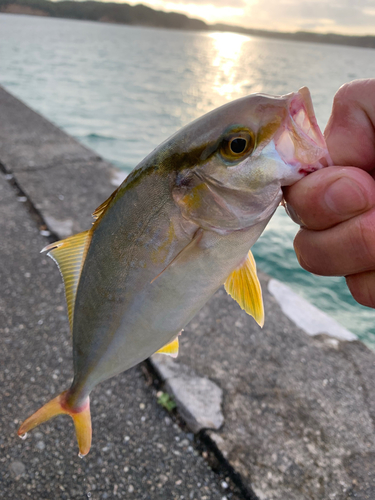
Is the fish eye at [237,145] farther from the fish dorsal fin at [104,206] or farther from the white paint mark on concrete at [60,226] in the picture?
the white paint mark on concrete at [60,226]

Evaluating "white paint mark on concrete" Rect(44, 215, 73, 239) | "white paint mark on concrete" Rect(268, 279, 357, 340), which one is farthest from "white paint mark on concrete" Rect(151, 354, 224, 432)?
"white paint mark on concrete" Rect(44, 215, 73, 239)

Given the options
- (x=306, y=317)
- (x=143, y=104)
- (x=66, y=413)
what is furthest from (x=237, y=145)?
(x=143, y=104)

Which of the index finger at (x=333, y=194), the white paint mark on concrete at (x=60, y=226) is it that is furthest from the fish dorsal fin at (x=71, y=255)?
the white paint mark on concrete at (x=60, y=226)

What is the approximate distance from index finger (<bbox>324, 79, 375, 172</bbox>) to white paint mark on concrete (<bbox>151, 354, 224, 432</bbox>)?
5.36 feet

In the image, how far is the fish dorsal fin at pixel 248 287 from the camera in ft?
4.62

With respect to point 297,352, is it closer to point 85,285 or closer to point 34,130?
point 85,285

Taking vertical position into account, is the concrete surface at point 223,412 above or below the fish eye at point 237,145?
below

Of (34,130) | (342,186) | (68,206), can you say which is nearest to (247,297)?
(342,186)

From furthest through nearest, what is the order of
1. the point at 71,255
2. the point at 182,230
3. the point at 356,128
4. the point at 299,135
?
the point at 71,255, the point at 356,128, the point at 182,230, the point at 299,135

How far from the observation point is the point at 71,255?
5.16 ft

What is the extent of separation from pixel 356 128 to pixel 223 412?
68.9 inches

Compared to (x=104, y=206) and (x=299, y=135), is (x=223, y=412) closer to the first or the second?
(x=104, y=206)

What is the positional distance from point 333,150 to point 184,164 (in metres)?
0.60

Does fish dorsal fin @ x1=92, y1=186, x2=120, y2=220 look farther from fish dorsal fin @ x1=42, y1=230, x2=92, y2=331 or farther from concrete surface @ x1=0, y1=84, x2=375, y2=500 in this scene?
concrete surface @ x1=0, y1=84, x2=375, y2=500
